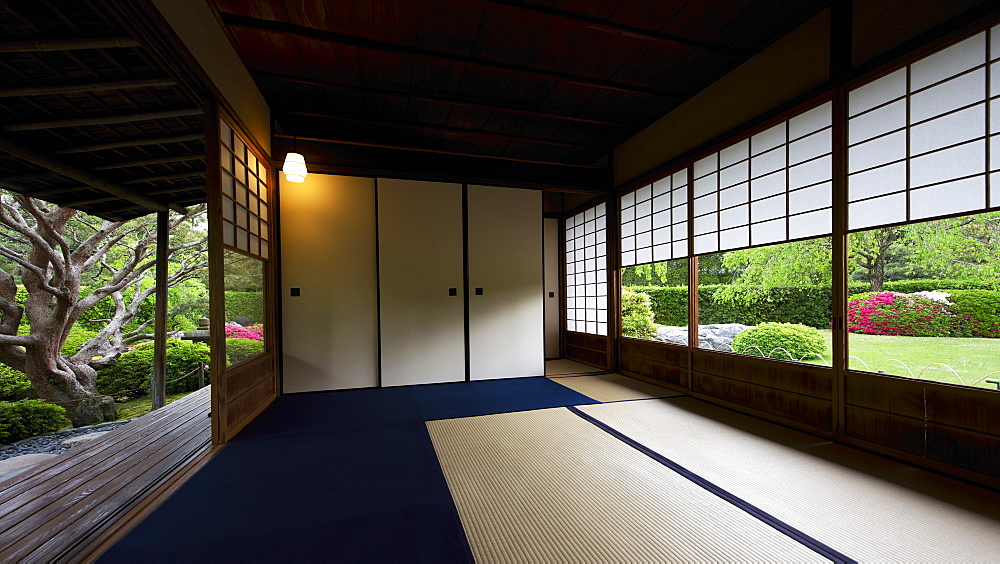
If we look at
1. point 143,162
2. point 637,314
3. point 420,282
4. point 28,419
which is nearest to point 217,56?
point 143,162

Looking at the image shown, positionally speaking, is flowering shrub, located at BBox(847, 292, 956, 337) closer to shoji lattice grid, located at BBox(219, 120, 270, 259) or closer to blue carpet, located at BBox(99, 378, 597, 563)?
blue carpet, located at BBox(99, 378, 597, 563)

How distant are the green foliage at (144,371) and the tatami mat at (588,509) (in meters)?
7.05

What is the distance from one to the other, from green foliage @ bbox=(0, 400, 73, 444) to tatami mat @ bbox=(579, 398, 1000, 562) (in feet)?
23.1

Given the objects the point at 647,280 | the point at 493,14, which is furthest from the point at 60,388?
the point at 647,280

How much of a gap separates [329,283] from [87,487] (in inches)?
93.8

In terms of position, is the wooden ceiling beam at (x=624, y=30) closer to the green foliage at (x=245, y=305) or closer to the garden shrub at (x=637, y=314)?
the green foliage at (x=245, y=305)

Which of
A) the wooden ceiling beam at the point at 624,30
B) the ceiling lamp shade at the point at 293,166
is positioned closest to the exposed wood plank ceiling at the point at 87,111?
the ceiling lamp shade at the point at 293,166

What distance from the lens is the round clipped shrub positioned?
593 centimetres

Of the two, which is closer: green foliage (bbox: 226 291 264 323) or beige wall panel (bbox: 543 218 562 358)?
green foliage (bbox: 226 291 264 323)

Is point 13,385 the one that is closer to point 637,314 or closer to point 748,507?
point 748,507

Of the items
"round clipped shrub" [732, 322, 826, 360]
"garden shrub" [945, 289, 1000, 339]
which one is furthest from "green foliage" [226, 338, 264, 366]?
"garden shrub" [945, 289, 1000, 339]

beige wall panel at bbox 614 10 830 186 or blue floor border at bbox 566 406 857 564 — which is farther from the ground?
beige wall panel at bbox 614 10 830 186

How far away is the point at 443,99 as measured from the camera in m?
3.66

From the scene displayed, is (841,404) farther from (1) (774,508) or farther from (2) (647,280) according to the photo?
(2) (647,280)
